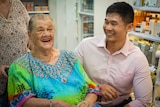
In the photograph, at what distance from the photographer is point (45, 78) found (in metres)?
1.48

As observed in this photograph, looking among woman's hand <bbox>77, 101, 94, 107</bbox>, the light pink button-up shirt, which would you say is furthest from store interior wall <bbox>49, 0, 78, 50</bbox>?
woman's hand <bbox>77, 101, 94, 107</bbox>

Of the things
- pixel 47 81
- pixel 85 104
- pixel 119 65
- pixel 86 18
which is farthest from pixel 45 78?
pixel 86 18

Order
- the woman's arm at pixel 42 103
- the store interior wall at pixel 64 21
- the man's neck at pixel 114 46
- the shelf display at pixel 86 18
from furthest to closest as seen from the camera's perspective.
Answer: the store interior wall at pixel 64 21, the shelf display at pixel 86 18, the man's neck at pixel 114 46, the woman's arm at pixel 42 103

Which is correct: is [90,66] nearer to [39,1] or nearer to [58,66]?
[58,66]

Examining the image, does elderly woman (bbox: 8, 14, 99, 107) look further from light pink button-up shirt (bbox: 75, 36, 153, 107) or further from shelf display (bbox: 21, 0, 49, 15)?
shelf display (bbox: 21, 0, 49, 15)

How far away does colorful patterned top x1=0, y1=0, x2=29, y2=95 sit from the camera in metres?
1.74

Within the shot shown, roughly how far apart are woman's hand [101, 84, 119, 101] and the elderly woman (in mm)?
52

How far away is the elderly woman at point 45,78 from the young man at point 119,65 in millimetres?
165

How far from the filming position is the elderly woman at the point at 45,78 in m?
1.42

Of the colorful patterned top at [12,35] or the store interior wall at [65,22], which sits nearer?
the colorful patterned top at [12,35]

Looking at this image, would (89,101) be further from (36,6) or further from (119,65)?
(36,6)

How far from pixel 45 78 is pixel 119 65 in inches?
22.1

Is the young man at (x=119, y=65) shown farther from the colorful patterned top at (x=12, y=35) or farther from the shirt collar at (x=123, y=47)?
the colorful patterned top at (x=12, y=35)

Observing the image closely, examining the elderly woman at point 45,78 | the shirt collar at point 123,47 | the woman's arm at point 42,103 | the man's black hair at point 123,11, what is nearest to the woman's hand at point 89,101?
the elderly woman at point 45,78
